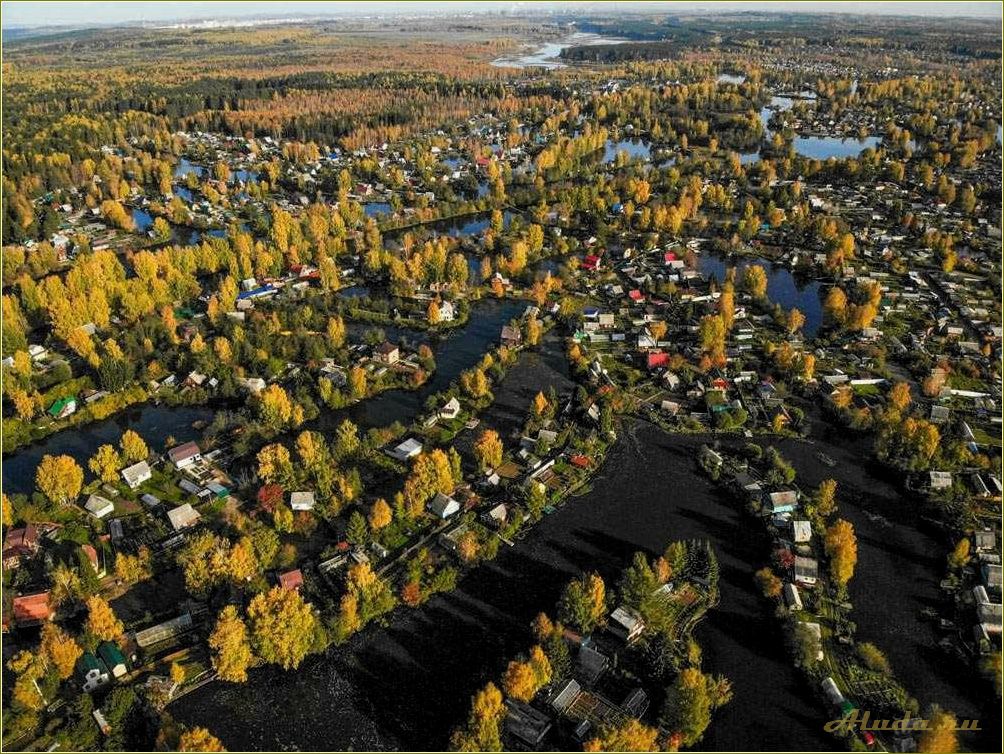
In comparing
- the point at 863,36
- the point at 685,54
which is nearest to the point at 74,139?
the point at 685,54

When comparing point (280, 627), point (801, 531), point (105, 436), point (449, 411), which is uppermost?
point (449, 411)

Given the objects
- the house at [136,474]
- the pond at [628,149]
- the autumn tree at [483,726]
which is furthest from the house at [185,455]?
the pond at [628,149]

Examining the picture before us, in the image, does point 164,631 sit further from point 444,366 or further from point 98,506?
point 444,366

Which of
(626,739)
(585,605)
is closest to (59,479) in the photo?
(585,605)

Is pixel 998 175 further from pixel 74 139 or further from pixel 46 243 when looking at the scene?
pixel 74 139

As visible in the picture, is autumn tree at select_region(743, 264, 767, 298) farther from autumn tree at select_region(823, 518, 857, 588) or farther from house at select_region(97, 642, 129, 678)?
house at select_region(97, 642, 129, 678)

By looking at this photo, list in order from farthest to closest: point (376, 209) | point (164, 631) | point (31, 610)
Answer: point (376, 209) < point (31, 610) < point (164, 631)

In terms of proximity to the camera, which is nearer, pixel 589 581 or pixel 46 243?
pixel 589 581
